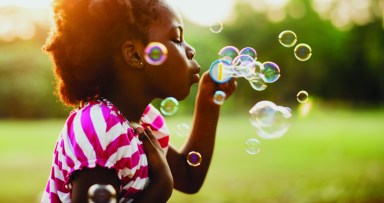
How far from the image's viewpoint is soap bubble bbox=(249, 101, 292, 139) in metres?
2.55

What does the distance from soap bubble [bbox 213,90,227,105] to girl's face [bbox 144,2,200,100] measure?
30 cm

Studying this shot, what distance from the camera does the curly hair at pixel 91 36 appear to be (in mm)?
1713

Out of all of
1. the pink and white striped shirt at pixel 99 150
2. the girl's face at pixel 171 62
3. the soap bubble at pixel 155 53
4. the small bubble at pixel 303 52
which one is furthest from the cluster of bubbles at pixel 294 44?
the pink and white striped shirt at pixel 99 150

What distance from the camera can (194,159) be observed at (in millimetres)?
2156

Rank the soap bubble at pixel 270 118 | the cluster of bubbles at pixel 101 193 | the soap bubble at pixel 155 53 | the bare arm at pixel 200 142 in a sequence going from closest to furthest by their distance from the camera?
the cluster of bubbles at pixel 101 193 < the soap bubble at pixel 155 53 < the bare arm at pixel 200 142 < the soap bubble at pixel 270 118

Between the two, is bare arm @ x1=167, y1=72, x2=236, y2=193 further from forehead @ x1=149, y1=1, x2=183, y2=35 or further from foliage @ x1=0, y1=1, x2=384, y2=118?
foliage @ x1=0, y1=1, x2=384, y2=118

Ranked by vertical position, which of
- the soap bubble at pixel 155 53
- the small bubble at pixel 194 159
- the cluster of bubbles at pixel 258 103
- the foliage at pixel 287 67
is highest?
the foliage at pixel 287 67

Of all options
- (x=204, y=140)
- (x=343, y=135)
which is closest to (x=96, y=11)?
(x=204, y=140)

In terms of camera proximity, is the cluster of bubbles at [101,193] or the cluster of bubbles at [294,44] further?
the cluster of bubbles at [294,44]

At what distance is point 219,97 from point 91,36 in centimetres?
61

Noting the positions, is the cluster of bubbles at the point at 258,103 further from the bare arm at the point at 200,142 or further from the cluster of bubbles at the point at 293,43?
the bare arm at the point at 200,142

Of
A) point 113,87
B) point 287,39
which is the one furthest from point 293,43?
point 113,87

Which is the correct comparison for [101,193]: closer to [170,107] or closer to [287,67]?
[170,107]

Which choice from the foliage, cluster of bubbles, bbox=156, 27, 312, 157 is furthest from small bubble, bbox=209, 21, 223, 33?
the foliage
